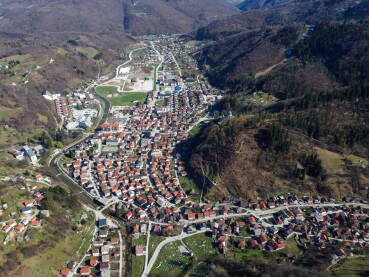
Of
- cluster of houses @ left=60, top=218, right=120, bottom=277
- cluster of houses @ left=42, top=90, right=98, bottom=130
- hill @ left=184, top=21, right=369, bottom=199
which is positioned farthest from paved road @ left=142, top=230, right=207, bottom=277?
cluster of houses @ left=42, top=90, right=98, bottom=130

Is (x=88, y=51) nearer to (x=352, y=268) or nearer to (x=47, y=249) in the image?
(x=47, y=249)

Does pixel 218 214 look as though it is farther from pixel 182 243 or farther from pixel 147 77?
pixel 147 77

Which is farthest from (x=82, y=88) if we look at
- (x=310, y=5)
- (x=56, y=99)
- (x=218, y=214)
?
(x=310, y=5)

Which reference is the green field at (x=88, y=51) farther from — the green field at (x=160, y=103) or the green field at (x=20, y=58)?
the green field at (x=160, y=103)

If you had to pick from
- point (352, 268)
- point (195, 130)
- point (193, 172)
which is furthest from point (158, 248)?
point (195, 130)

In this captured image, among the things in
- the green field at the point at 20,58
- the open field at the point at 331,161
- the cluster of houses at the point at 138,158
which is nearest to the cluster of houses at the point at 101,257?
the cluster of houses at the point at 138,158
